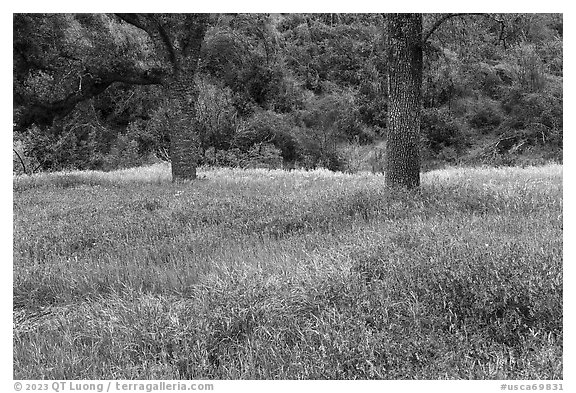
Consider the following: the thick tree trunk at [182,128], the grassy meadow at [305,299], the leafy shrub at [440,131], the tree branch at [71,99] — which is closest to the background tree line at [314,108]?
the leafy shrub at [440,131]

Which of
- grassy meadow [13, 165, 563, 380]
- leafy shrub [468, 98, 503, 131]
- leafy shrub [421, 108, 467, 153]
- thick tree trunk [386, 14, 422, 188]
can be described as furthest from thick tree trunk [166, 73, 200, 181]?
leafy shrub [468, 98, 503, 131]

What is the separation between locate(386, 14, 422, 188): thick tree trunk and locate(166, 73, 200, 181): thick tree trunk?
7.75 meters

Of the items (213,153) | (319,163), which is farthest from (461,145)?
(213,153)

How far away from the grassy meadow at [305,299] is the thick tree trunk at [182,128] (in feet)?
26.1

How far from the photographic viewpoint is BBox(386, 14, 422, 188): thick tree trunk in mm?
8500

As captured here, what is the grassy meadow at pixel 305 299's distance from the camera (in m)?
3.09

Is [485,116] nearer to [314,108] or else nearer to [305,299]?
[314,108]

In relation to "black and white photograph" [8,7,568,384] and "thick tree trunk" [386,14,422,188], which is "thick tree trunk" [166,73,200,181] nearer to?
"black and white photograph" [8,7,568,384]

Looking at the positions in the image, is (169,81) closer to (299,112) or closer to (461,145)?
(299,112)

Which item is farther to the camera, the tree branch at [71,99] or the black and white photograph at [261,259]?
the tree branch at [71,99]

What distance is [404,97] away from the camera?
27.9ft

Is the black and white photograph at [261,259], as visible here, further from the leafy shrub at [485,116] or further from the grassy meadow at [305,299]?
the leafy shrub at [485,116]

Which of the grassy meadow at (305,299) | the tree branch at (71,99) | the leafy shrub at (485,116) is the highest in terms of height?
the tree branch at (71,99)

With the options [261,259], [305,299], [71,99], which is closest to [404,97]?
[261,259]
